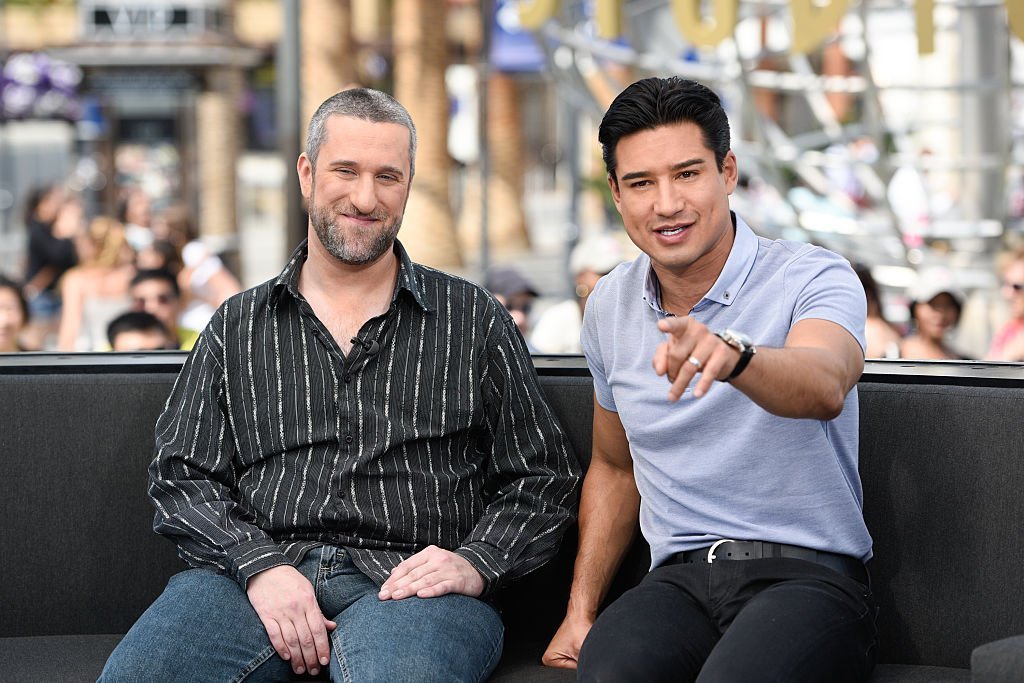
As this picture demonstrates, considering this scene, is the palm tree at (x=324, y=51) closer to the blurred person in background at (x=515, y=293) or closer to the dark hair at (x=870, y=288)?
A: the blurred person in background at (x=515, y=293)

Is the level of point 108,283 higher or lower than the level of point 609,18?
lower

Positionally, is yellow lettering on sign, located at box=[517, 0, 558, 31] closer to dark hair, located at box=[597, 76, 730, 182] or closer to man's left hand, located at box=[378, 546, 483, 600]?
dark hair, located at box=[597, 76, 730, 182]

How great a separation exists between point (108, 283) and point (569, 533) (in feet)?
23.4

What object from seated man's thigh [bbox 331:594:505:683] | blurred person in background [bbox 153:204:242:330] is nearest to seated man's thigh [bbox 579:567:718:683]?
seated man's thigh [bbox 331:594:505:683]

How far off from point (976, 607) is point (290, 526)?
160 centimetres

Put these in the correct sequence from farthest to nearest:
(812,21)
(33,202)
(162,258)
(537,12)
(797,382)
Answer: (33,202) < (537,12) < (162,258) < (812,21) < (797,382)

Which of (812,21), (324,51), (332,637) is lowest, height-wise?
(332,637)

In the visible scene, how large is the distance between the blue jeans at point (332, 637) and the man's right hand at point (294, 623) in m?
0.03

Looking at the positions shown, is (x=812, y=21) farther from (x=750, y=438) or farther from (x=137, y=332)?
(x=750, y=438)

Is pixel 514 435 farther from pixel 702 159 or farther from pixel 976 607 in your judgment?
pixel 976 607

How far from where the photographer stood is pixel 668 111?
297 centimetres

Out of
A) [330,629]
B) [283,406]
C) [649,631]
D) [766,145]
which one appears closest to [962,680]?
[649,631]

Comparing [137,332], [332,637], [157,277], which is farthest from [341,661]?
[157,277]

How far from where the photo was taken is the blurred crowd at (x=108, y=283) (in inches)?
286
